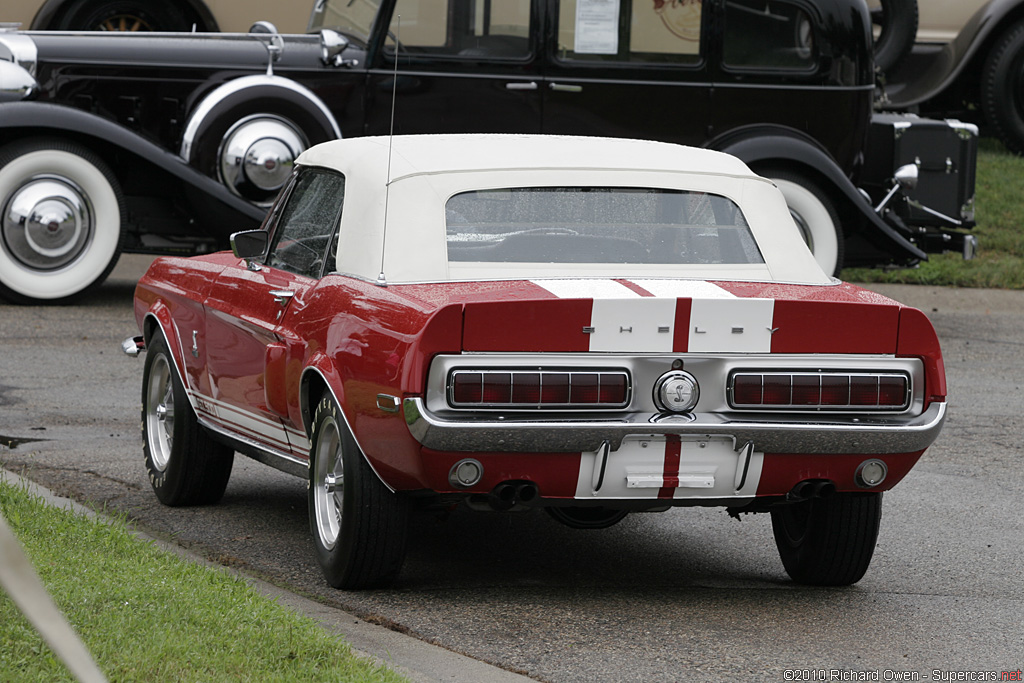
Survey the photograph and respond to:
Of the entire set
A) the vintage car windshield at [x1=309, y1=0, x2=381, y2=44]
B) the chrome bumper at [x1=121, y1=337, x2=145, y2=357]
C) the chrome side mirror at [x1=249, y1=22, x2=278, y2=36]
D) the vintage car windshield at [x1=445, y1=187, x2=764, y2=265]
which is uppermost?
the vintage car windshield at [x1=309, y1=0, x2=381, y2=44]

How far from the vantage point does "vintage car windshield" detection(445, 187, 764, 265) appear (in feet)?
15.6

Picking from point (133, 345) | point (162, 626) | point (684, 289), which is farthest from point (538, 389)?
point (133, 345)

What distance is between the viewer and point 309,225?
529 cm

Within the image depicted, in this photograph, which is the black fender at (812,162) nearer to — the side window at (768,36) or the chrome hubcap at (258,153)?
the side window at (768,36)

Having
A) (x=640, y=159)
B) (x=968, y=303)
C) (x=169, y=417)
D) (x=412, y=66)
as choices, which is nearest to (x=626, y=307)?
(x=640, y=159)

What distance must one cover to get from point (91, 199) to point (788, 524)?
692 centimetres

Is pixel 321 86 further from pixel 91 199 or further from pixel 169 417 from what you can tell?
pixel 169 417

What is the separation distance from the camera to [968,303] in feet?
42.8

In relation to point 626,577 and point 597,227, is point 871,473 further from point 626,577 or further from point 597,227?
point 597,227

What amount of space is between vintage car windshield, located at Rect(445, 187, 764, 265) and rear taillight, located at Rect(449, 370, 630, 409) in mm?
679

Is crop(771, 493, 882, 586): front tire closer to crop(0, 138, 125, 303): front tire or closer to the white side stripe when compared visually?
the white side stripe

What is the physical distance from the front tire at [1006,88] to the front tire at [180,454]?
11.8m

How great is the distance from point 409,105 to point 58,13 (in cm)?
615

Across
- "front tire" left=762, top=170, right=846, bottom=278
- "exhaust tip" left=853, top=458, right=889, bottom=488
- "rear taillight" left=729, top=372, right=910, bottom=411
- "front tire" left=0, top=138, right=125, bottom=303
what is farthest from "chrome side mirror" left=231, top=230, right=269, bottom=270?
"front tire" left=762, top=170, right=846, bottom=278
